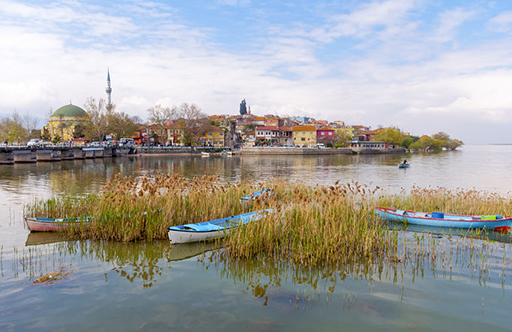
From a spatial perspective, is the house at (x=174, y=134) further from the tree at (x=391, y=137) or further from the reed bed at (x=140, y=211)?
the reed bed at (x=140, y=211)

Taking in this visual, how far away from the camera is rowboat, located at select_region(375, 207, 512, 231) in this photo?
45.3 feet

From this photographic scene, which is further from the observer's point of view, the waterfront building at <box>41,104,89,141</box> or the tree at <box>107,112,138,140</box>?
the waterfront building at <box>41,104,89,141</box>

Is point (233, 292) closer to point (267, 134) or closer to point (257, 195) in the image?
point (257, 195)

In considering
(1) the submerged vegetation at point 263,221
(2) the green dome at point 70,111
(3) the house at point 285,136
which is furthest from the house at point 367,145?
(1) the submerged vegetation at point 263,221

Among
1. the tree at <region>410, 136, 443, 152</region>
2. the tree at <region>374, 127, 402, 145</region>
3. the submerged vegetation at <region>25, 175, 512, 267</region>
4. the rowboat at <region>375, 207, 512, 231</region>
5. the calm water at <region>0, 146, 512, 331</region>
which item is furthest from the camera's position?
the tree at <region>410, 136, 443, 152</region>

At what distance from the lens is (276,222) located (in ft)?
35.9

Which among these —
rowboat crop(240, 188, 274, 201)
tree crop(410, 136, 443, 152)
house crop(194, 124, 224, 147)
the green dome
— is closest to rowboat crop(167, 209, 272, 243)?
rowboat crop(240, 188, 274, 201)

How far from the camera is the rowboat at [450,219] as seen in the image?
1380 cm

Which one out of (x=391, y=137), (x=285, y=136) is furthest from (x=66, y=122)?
(x=391, y=137)

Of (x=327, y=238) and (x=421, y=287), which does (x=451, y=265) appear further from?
(x=327, y=238)

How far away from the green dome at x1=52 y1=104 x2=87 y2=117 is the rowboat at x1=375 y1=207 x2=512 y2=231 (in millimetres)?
133017

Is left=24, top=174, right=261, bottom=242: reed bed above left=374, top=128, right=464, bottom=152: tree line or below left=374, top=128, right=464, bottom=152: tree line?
below

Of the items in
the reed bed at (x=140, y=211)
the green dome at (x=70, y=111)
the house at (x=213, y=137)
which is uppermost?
the green dome at (x=70, y=111)

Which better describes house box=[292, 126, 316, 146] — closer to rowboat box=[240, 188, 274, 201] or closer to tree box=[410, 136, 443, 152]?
tree box=[410, 136, 443, 152]
